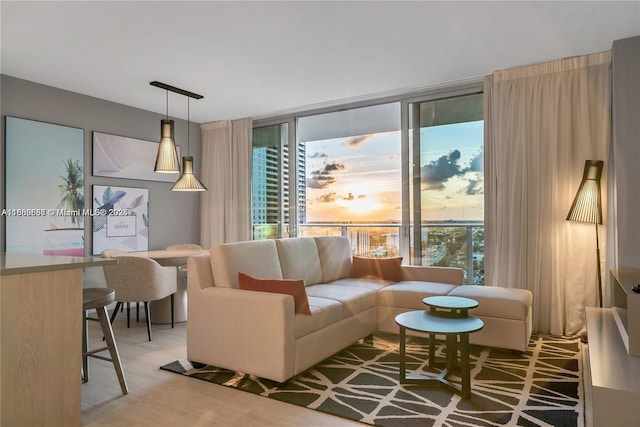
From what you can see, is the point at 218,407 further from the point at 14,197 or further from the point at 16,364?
the point at 14,197

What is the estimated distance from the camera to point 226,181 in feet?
20.6

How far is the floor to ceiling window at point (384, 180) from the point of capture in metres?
4.78

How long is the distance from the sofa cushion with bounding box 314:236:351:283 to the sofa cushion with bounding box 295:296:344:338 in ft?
2.96

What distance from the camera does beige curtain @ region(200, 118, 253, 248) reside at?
20.1 feet

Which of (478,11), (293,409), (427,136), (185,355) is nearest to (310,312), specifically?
(293,409)

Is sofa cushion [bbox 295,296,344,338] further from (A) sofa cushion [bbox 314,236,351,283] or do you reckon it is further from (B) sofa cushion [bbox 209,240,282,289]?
(A) sofa cushion [bbox 314,236,351,283]

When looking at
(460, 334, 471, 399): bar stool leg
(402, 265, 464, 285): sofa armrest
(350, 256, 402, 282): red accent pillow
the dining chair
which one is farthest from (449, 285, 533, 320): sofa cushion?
the dining chair

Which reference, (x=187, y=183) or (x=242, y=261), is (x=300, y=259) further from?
(x=187, y=183)

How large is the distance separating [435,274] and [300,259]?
4.52 feet

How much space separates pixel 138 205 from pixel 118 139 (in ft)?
2.82

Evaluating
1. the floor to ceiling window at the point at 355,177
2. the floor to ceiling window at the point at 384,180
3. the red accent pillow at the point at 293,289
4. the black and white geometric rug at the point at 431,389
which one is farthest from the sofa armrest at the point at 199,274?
the floor to ceiling window at the point at 355,177

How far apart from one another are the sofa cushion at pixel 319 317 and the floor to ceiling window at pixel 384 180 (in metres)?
1.96

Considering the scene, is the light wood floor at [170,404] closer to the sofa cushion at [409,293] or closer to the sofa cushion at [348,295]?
the sofa cushion at [348,295]

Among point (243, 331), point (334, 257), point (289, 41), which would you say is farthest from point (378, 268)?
point (289, 41)
